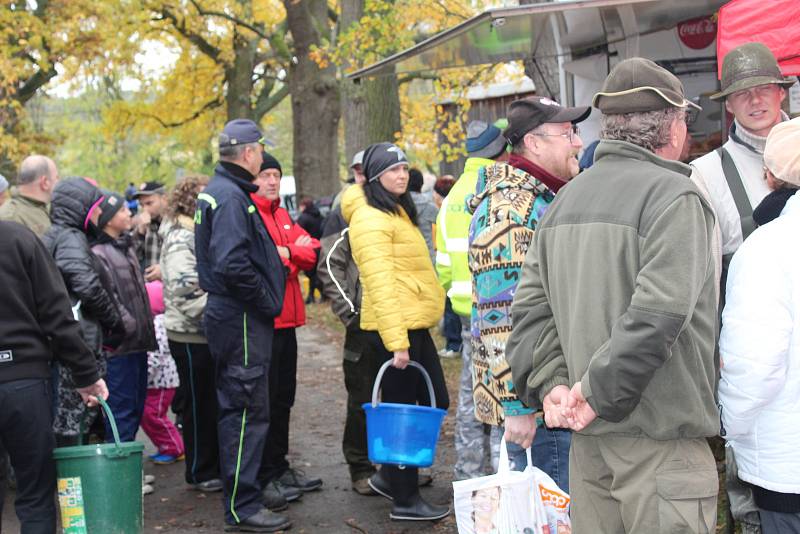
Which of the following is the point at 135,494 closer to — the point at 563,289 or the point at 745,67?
the point at 563,289

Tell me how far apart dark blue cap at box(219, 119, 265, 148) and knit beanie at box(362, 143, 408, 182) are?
661mm

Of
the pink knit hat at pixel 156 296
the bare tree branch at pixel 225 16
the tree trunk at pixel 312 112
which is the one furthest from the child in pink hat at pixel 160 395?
the bare tree branch at pixel 225 16

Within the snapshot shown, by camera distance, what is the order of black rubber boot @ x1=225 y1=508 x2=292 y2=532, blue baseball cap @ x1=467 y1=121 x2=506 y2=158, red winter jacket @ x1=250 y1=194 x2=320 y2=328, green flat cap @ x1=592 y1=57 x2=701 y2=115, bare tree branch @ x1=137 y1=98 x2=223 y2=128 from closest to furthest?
green flat cap @ x1=592 y1=57 x2=701 y2=115 → blue baseball cap @ x1=467 y1=121 x2=506 y2=158 → black rubber boot @ x1=225 y1=508 x2=292 y2=532 → red winter jacket @ x1=250 y1=194 x2=320 y2=328 → bare tree branch @ x1=137 y1=98 x2=223 y2=128

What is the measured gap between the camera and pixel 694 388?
2.87 metres

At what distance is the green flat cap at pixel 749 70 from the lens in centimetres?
443

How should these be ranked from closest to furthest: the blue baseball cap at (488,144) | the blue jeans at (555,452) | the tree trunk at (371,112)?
the blue jeans at (555,452), the blue baseball cap at (488,144), the tree trunk at (371,112)

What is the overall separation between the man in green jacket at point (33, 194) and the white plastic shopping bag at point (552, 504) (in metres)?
4.97

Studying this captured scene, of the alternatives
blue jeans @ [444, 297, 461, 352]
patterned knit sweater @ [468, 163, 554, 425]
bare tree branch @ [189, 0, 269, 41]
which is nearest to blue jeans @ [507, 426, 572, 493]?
patterned knit sweater @ [468, 163, 554, 425]

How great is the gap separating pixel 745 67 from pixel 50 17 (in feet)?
65.2

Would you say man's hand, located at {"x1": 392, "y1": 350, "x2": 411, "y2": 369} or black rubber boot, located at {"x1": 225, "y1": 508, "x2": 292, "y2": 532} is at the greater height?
man's hand, located at {"x1": 392, "y1": 350, "x2": 411, "y2": 369}

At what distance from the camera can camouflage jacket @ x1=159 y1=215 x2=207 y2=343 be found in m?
6.73

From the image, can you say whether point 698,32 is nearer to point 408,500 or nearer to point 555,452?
point 408,500

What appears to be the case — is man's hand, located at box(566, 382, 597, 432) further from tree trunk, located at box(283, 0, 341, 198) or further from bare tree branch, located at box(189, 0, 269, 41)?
bare tree branch, located at box(189, 0, 269, 41)

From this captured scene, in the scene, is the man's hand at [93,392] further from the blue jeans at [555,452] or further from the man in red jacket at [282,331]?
the blue jeans at [555,452]
